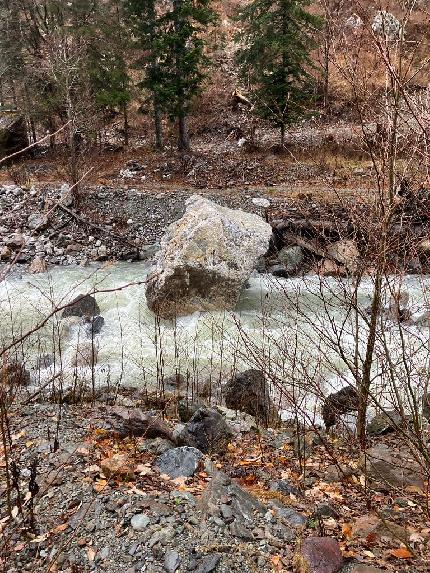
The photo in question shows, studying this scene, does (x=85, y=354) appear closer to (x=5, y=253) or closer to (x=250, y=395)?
(x=250, y=395)

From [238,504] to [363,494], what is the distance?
1.41 meters

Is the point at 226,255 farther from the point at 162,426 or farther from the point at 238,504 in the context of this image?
the point at 238,504

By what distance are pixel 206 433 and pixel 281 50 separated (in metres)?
15.8

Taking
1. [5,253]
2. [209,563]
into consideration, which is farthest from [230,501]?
[5,253]

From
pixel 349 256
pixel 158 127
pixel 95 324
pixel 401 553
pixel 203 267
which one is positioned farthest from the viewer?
pixel 158 127

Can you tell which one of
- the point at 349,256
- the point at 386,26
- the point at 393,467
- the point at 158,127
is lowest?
the point at 393,467

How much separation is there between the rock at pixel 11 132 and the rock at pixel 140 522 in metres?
20.8

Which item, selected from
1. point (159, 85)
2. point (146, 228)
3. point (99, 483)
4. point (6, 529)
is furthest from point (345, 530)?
point (159, 85)

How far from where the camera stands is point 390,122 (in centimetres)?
342

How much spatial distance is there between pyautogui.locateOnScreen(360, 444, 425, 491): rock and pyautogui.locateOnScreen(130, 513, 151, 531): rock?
211 centimetres

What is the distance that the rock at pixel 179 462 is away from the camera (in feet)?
15.2

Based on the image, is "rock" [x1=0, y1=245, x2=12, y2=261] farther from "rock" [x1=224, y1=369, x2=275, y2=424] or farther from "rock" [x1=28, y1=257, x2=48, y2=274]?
"rock" [x1=224, y1=369, x2=275, y2=424]

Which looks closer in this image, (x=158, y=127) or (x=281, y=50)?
(x=281, y=50)

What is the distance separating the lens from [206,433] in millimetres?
5609
